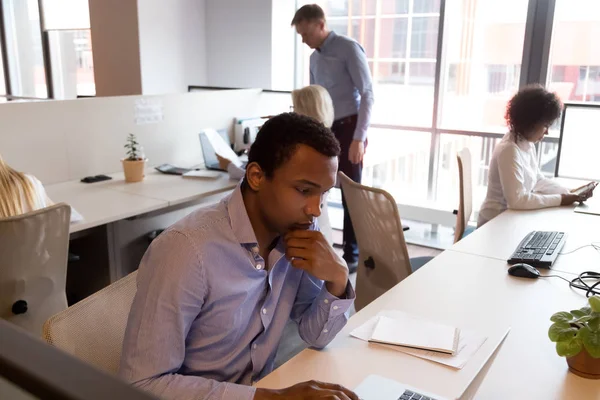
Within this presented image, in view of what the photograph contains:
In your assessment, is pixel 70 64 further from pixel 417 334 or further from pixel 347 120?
pixel 417 334

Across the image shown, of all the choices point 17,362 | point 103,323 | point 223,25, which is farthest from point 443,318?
point 223,25

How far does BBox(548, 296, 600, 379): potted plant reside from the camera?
1073 mm

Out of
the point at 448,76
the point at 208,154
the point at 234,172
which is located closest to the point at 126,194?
the point at 234,172

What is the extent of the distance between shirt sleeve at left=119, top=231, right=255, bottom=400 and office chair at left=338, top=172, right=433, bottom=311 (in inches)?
38.7

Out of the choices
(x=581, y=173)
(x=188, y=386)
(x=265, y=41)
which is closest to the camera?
(x=188, y=386)

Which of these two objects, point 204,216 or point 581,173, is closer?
point 204,216

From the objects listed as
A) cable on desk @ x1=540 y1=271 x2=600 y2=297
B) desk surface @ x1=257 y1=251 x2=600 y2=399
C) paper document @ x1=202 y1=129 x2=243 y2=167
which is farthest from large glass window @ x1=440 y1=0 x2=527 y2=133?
desk surface @ x1=257 y1=251 x2=600 y2=399

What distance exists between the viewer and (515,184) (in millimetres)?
2455

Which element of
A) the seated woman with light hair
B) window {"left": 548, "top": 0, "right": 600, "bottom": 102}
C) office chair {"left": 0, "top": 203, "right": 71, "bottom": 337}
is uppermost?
window {"left": 548, "top": 0, "right": 600, "bottom": 102}

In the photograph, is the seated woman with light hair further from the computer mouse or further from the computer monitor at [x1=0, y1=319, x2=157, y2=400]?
the computer monitor at [x1=0, y1=319, x2=157, y2=400]

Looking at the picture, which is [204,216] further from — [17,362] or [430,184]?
[430,184]

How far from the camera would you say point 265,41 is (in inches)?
175

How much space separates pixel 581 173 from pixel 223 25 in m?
3.17

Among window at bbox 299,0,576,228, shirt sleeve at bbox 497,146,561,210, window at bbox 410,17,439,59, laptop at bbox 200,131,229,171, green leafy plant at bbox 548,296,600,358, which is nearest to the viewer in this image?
green leafy plant at bbox 548,296,600,358
